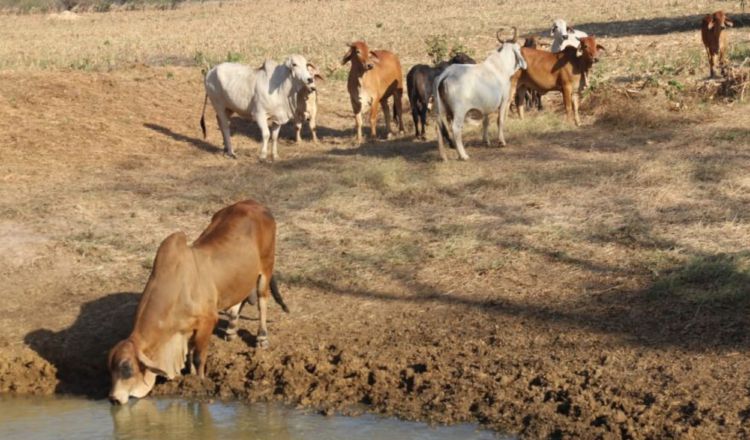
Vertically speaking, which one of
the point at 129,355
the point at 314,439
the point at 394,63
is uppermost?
the point at 394,63

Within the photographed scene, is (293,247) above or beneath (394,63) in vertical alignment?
beneath

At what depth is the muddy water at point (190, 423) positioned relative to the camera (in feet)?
27.0

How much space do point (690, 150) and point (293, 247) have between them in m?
5.21

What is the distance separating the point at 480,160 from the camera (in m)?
14.8

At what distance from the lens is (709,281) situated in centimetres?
983

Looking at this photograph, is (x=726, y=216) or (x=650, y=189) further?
(x=650, y=189)

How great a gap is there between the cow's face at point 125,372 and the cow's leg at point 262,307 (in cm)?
125

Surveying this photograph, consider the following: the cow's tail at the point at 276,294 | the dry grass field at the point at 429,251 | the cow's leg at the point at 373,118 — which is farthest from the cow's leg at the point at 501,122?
the cow's tail at the point at 276,294

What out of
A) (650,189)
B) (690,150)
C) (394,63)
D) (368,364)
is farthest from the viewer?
(394,63)

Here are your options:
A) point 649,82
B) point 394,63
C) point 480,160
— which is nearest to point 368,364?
point 480,160

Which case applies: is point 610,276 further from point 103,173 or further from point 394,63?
point 394,63

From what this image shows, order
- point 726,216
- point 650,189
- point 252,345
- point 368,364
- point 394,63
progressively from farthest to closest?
point 394,63 < point 650,189 < point 726,216 < point 252,345 < point 368,364

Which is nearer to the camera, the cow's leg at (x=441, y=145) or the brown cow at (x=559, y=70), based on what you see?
the cow's leg at (x=441, y=145)

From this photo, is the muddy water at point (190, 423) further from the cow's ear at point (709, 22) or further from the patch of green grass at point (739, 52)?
the patch of green grass at point (739, 52)
